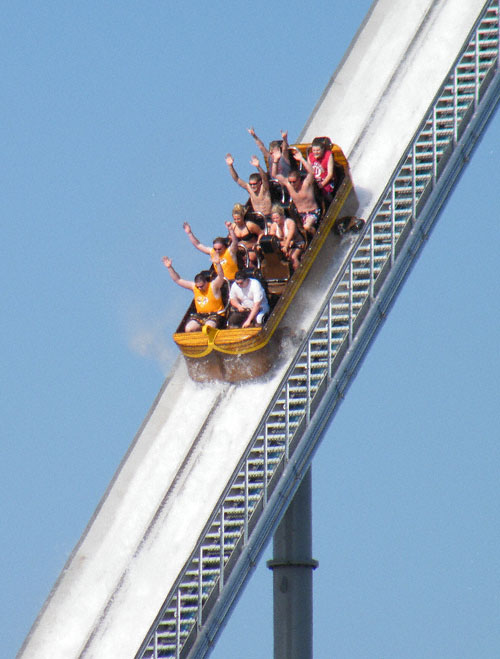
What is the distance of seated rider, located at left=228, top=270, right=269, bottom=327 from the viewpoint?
23531 millimetres

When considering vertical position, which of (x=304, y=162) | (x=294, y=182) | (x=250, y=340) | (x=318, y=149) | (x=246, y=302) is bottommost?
(x=250, y=340)

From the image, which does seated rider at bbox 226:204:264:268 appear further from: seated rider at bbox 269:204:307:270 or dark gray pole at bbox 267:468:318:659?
dark gray pole at bbox 267:468:318:659

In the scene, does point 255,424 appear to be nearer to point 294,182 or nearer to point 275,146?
point 294,182

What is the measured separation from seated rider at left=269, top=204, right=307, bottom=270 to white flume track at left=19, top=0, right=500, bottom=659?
0.63 metres

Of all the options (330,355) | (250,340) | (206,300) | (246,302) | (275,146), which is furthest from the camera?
(275,146)

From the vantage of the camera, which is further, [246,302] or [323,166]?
[323,166]

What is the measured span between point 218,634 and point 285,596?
160 inches

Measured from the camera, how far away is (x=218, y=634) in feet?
69.7

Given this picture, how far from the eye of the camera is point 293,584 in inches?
993

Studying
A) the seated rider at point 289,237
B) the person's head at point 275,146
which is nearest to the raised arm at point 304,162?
the person's head at point 275,146

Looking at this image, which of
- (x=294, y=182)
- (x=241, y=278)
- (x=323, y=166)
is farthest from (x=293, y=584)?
(x=323, y=166)

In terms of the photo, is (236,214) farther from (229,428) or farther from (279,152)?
(229,428)

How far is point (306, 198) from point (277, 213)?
471 mm

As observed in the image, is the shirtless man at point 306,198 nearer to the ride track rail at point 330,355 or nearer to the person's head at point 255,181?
the person's head at point 255,181
